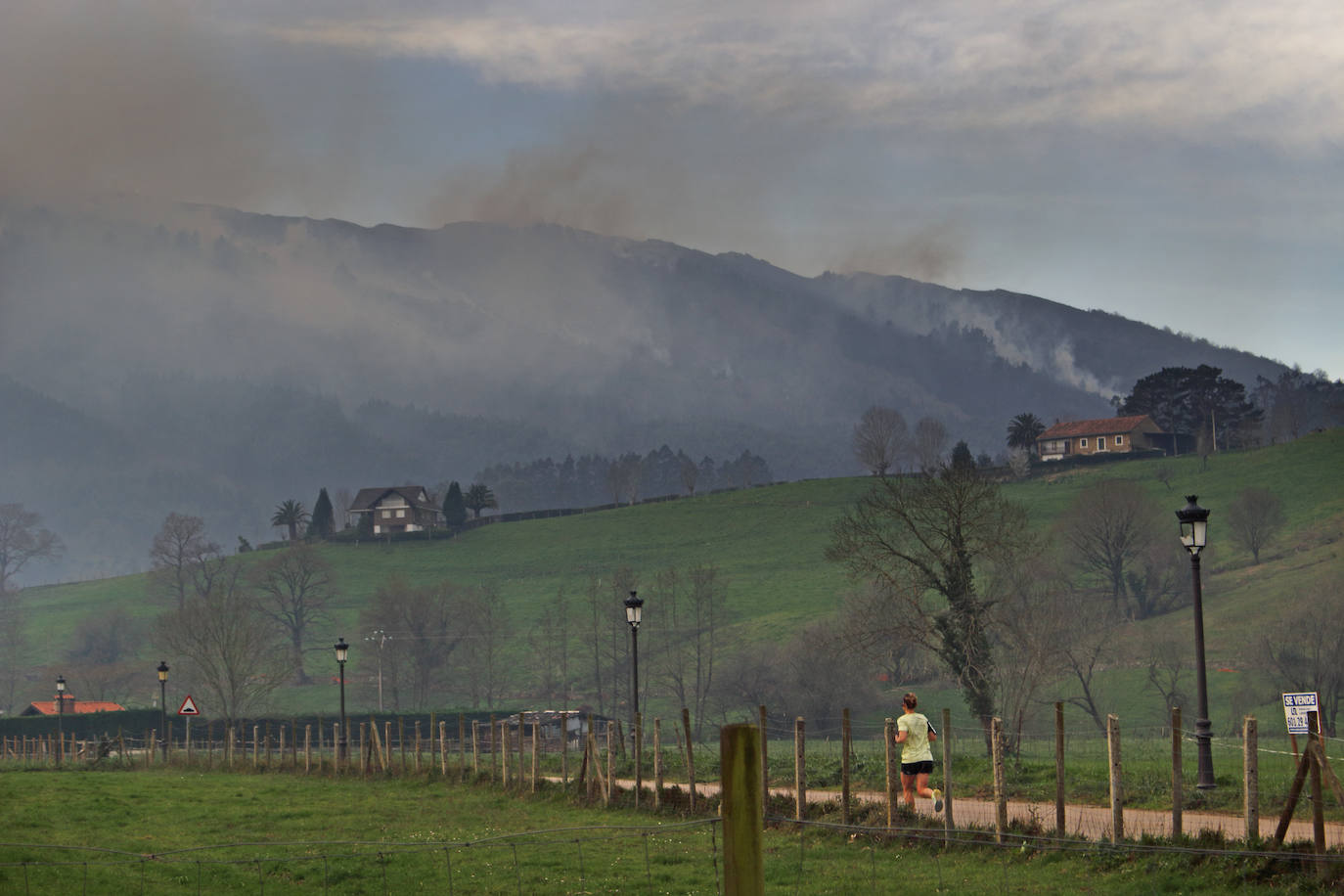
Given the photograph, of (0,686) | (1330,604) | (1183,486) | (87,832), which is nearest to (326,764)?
(87,832)

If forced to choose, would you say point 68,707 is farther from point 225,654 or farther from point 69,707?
point 225,654

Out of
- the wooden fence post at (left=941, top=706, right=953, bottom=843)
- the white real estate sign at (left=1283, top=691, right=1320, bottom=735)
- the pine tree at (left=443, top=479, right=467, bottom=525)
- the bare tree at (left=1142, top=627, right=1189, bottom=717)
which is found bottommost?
the bare tree at (left=1142, top=627, right=1189, bottom=717)

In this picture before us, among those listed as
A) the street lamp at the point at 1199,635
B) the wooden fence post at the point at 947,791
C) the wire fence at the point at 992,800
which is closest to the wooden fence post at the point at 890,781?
the wire fence at the point at 992,800

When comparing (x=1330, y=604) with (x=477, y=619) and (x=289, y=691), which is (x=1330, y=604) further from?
(x=289, y=691)

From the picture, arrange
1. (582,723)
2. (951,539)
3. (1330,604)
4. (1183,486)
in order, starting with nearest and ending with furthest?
(951,539)
(582,723)
(1330,604)
(1183,486)

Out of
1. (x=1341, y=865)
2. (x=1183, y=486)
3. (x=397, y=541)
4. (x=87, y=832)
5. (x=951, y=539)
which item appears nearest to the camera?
(x=1341, y=865)

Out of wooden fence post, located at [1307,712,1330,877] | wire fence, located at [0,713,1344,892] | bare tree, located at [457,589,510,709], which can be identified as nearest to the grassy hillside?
bare tree, located at [457,589,510,709]

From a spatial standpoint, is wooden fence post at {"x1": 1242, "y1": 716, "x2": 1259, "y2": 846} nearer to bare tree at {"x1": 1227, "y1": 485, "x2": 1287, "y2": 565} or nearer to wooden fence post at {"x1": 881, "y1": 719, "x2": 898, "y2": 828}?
wooden fence post at {"x1": 881, "y1": 719, "x2": 898, "y2": 828}

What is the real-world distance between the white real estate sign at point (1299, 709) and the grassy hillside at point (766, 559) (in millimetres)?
63729

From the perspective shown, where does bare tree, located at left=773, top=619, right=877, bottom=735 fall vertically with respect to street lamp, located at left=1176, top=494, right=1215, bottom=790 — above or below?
below

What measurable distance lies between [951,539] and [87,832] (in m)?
30.9

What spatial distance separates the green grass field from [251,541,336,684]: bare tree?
10534 cm

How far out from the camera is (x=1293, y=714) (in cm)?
Answer: 1830

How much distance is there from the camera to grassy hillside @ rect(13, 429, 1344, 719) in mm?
99375
